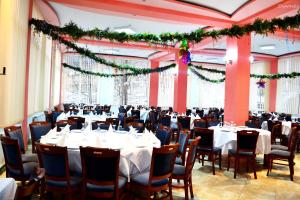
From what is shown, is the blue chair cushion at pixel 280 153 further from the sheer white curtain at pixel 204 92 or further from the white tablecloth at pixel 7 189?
the sheer white curtain at pixel 204 92

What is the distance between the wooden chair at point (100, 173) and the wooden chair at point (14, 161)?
0.87 metres

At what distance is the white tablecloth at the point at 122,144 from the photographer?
11.8 feet

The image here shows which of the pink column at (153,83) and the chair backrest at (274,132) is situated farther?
the pink column at (153,83)

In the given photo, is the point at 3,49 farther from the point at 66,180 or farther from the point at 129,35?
the point at 129,35

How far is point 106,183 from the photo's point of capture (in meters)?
3.10

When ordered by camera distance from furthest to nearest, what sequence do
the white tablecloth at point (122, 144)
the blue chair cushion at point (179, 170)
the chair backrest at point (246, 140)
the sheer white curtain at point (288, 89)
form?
the sheer white curtain at point (288, 89), the chair backrest at point (246, 140), the blue chair cushion at point (179, 170), the white tablecloth at point (122, 144)

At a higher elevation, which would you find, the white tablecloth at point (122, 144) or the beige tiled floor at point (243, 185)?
the white tablecloth at point (122, 144)

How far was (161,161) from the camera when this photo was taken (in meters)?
3.35

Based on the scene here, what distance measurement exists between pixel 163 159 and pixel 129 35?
14.4 feet

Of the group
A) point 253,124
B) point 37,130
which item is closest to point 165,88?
point 253,124

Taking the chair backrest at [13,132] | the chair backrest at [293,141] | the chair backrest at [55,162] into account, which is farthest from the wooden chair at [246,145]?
the chair backrest at [13,132]

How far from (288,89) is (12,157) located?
12053 millimetres

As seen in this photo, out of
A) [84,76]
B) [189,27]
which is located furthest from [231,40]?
[84,76]

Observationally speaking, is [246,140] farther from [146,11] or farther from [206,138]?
[146,11]
